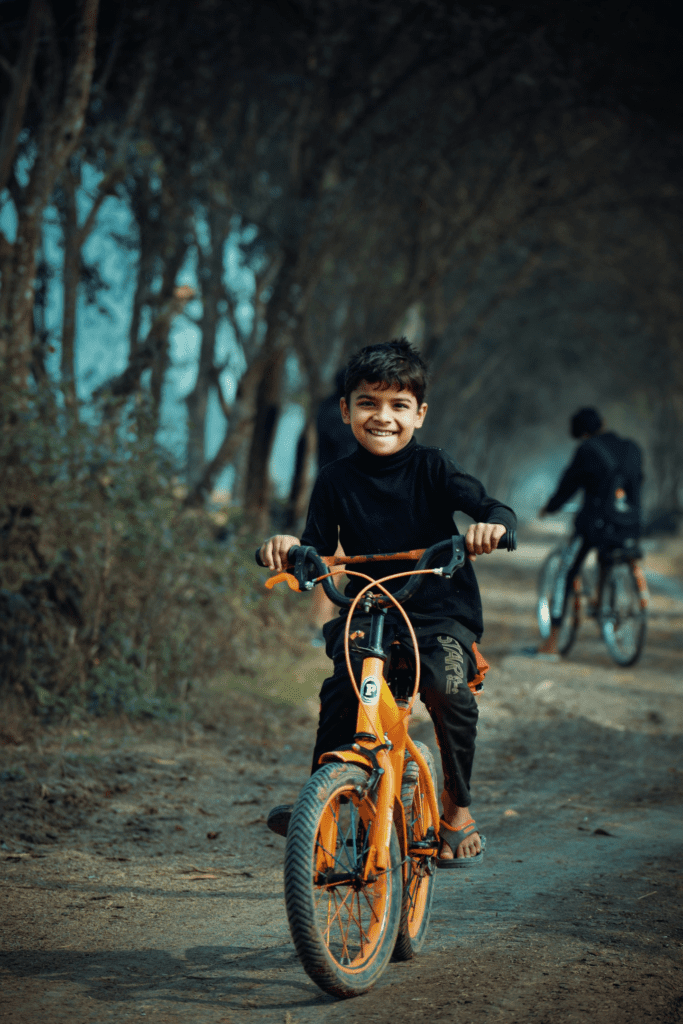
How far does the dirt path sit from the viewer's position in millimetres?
3033

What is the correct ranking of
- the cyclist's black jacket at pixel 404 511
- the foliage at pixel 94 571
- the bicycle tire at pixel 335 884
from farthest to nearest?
1. the foliage at pixel 94 571
2. the cyclist's black jacket at pixel 404 511
3. the bicycle tire at pixel 335 884

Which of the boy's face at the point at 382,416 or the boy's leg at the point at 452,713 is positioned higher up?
the boy's face at the point at 382,416

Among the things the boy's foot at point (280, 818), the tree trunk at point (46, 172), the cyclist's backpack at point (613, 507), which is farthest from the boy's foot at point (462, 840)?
the cyclist's backpack at point (613, 507)

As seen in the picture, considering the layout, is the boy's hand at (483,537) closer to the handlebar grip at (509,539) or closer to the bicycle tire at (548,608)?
the handlebar grip at (509,539)

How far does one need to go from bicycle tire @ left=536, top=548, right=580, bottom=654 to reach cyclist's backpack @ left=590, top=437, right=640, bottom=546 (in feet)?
1.88

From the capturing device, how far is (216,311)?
606 inches

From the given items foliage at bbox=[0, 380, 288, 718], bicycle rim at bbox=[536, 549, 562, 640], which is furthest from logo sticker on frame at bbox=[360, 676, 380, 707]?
bicycle rim at bbox=[536, 549, 562, 640]

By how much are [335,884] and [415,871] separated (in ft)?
1.85

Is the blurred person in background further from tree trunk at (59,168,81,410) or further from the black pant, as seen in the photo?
the black pant

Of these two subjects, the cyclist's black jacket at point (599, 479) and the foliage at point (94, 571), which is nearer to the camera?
the foliage at point (94, 571)

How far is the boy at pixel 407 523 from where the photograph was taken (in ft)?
11.0

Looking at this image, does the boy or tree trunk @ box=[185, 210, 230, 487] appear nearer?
the boy

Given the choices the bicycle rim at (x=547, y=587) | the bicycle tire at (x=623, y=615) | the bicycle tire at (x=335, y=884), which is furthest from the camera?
the bicycle rim at (x=547, y=587)

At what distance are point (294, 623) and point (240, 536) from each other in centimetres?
154
